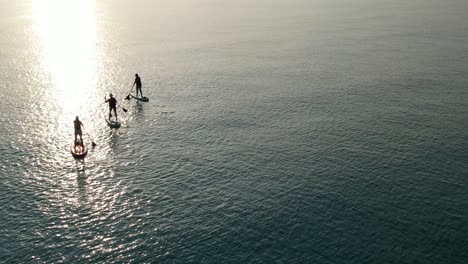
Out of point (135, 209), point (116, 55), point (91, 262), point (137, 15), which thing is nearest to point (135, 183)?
point (135, 209)

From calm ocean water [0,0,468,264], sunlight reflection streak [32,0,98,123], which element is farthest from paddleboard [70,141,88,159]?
sunlight reflection streak [32,0,98,123]

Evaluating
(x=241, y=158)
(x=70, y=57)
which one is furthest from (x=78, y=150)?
(x=70, y=57)

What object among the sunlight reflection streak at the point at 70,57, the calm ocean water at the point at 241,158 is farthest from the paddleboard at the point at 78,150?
the sunlight reflection streak at the point at 70,57

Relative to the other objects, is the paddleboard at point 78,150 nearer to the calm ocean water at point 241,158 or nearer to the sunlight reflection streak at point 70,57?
the calm ocean water at point 241,158

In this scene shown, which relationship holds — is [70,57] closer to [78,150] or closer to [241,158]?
[78,150]

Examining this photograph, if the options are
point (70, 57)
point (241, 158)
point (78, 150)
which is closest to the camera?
point (78, 150)

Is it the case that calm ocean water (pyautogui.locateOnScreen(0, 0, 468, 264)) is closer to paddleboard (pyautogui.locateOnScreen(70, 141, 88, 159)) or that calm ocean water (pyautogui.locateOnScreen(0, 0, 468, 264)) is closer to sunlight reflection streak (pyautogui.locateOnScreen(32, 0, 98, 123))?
sunlight reflection streak (pyautogui.locateOnScreen(32, 0, 98, 123))
